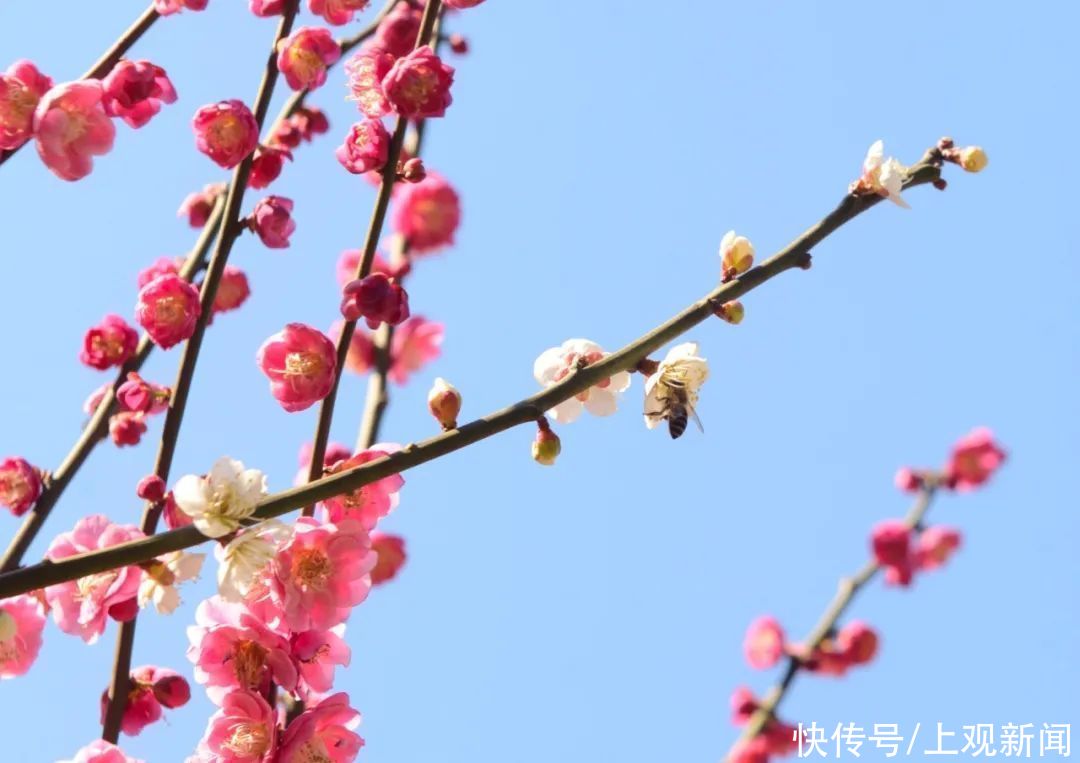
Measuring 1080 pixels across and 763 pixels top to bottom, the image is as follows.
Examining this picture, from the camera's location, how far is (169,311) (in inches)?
64.2

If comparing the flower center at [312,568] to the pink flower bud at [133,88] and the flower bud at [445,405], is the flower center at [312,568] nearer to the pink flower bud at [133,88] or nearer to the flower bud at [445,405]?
the flower bud at [445,405]

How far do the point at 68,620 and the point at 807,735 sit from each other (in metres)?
2.76

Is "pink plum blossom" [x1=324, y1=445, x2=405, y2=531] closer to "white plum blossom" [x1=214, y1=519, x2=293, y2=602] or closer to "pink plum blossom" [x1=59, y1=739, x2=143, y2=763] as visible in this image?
"white plum blossom" [x1=214, y1=519, x2=293, y2=602]

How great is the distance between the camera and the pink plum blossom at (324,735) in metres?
1.49

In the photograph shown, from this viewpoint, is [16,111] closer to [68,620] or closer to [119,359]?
[119,359]

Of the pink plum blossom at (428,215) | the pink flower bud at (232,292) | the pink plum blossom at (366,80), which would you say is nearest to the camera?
the pink plum blossom at (366,80)

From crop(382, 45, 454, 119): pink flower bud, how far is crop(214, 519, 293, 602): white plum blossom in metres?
0.65

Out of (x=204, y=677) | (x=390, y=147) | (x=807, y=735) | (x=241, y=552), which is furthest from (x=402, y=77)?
(x=807, y=735)

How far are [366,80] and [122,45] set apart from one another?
384 mm

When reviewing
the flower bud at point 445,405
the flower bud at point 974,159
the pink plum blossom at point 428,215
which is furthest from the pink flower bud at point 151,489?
the pink plum blossom at point 428,215

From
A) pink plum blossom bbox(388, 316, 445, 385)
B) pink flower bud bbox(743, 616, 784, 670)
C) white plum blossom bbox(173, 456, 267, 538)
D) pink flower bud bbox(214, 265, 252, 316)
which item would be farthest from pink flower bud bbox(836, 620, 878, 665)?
white plum blossom bbox(173, 456, 267, 538)

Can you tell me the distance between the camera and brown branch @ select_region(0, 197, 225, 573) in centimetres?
155

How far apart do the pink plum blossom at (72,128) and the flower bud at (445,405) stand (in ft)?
2.38

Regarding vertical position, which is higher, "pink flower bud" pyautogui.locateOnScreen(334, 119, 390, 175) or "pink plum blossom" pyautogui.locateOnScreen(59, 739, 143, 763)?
"pink flower bud" pyautogui.locateOnScreen(334, 119, 390, 175)
